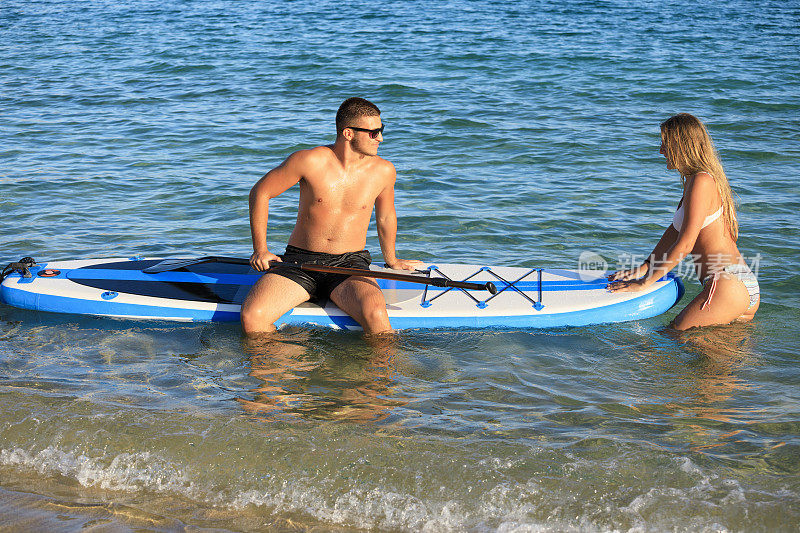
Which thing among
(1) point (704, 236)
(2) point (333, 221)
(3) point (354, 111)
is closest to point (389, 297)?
(2) point (333, 221)

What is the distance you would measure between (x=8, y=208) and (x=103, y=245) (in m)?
1.53

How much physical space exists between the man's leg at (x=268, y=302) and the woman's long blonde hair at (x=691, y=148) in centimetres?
231

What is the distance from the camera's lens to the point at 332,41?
16.0 meters

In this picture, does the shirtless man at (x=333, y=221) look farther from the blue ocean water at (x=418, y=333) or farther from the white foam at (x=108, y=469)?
the white foam at (x=108, y=469)

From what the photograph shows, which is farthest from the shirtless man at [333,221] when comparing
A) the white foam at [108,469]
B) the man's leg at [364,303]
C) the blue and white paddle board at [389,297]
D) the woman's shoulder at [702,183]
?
the woman's shoulder at [702,183]

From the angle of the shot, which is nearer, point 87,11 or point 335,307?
point 335,307

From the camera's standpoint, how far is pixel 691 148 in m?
4.65

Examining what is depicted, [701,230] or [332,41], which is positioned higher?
[332,41]

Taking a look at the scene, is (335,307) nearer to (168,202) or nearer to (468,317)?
(468,317)

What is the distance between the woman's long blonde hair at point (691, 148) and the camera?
465cm

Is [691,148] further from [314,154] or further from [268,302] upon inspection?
[268,302]

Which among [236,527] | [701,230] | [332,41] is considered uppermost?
[332,41]

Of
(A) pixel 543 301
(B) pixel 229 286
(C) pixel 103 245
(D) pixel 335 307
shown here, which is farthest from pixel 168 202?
(A) pixel 543 301

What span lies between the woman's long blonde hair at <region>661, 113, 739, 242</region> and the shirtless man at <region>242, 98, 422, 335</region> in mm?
1641
